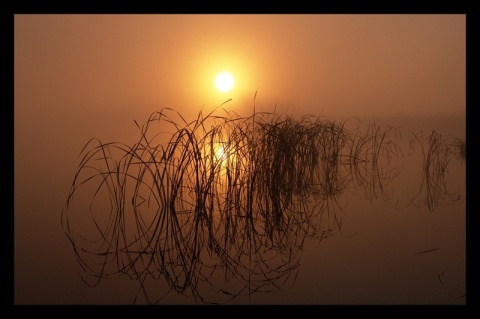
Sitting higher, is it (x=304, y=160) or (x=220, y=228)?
(x=304, y=160)

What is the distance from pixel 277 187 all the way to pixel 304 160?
348 millimetres

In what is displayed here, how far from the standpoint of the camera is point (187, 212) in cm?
215

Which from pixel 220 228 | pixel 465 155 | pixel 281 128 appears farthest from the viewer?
pixel 465 155

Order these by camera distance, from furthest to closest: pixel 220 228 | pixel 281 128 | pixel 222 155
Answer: pixel 281 128 → pixel 222 155 → pixel 220 228

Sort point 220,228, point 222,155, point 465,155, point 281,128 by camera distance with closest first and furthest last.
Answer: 1. point 220,228
2. point 222,155
3. point 281,128
4. point 465,155

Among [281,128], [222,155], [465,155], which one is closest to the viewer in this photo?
[222,155]

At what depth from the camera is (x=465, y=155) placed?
8.75ft

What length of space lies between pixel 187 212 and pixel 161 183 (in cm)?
21

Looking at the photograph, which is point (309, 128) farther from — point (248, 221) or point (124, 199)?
point (124, 199)

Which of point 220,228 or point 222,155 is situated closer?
point 220,228

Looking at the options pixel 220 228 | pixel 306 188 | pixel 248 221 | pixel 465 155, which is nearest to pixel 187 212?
pixel 220 228
